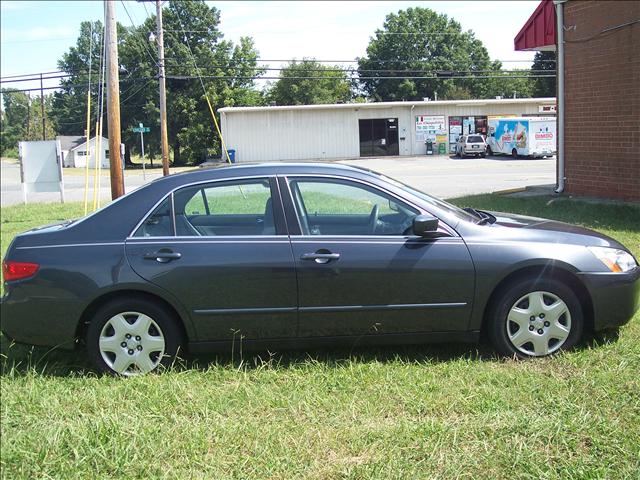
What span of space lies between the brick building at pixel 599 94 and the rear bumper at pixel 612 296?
27.9ft

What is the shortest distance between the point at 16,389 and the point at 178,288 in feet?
3.98

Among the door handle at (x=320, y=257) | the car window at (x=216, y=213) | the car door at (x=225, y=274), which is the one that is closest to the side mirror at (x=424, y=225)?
the door handle at (x=320, y=257)

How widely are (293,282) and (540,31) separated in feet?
42.3

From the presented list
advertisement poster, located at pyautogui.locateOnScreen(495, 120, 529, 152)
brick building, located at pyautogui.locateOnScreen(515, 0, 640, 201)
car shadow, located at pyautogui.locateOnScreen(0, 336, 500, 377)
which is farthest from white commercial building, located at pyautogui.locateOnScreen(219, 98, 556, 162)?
car shadow, located at pyautogui.locateOnScreen(0, 336, 500, 377)

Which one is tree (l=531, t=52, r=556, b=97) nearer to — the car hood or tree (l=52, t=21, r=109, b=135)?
tree (l=52, t=21, r=109, b=135)

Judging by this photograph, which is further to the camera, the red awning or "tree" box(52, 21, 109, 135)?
"tree" box(52, 21, 109, 135)

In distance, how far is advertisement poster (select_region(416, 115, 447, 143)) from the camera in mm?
48656

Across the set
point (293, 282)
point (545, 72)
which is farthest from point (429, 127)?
point (293, 282)

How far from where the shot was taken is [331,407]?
3.82 metres

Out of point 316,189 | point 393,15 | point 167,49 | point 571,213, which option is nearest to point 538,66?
point 393,15

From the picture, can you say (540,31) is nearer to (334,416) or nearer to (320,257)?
(320,257)

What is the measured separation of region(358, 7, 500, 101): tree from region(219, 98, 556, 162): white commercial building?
2454 cm

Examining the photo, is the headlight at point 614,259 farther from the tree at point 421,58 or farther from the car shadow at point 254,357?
the tree at point 421,58

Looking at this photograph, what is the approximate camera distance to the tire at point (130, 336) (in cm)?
432
